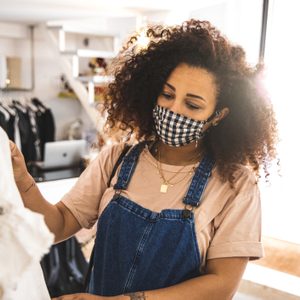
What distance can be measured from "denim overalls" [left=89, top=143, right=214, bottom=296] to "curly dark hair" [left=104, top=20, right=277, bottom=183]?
89 mm

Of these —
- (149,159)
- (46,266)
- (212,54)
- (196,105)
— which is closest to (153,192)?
(149,159)

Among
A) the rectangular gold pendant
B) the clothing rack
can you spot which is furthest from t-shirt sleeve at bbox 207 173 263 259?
the clothing rack

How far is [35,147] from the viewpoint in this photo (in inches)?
180

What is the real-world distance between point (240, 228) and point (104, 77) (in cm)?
77

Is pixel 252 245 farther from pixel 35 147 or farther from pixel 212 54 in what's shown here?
pixel 35 147

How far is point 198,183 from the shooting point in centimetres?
107

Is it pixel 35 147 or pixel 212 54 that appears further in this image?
pixel 35 147

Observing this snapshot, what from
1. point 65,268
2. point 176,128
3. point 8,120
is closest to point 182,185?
point 176,128

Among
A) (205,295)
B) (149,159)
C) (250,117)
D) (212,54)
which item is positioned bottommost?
(205,295)

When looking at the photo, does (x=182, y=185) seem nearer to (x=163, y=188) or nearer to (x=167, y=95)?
(x=163, y=188)

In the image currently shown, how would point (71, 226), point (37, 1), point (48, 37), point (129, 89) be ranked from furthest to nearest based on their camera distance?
1. point (48, 37)
2. point (37, 1)
3. point (129, 89)
4. point (71, 226)

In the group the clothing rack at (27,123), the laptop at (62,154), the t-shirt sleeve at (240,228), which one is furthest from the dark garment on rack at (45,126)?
the t-shirt sleeve at (240,228)

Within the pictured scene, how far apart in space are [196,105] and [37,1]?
7.80ft

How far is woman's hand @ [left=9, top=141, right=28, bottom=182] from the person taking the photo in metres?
0.95
